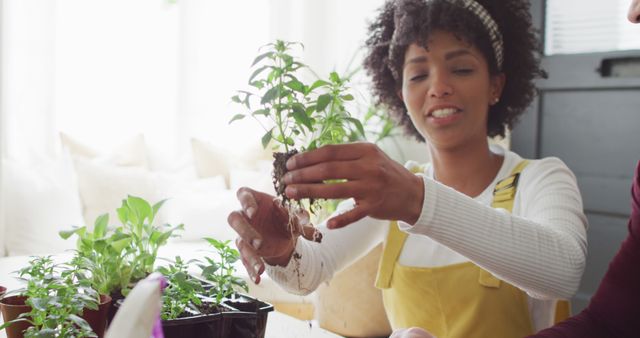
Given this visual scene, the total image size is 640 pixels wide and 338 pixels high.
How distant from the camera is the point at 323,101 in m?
1.01

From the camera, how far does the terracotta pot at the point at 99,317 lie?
97 cm

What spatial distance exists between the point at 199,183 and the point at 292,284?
2.93m

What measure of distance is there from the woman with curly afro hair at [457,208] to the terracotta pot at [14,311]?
350 millimetres

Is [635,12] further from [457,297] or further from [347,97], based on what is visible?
[457,297]

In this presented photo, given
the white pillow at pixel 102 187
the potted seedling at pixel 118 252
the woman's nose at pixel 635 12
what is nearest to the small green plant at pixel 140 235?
the potted seedling at pixel 118 252

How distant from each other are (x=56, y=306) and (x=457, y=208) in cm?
64

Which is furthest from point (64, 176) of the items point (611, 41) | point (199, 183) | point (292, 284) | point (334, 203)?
point (611, 41)

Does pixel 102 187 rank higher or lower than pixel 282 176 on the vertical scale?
lower

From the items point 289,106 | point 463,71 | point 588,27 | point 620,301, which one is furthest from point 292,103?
point 588,27

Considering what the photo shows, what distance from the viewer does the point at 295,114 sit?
101 cm

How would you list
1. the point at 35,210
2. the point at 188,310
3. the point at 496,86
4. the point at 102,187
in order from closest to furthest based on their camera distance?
the point at 188,310 → the point at 496,86 → the point at 35,210 → the point at 102,187

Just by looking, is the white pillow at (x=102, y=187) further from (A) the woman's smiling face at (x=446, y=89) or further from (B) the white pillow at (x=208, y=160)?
(A) the woman's smiling face at (x=446, y=89)

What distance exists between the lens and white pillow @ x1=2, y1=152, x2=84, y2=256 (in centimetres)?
341

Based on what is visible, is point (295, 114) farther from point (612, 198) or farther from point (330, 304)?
point (612, 198)
